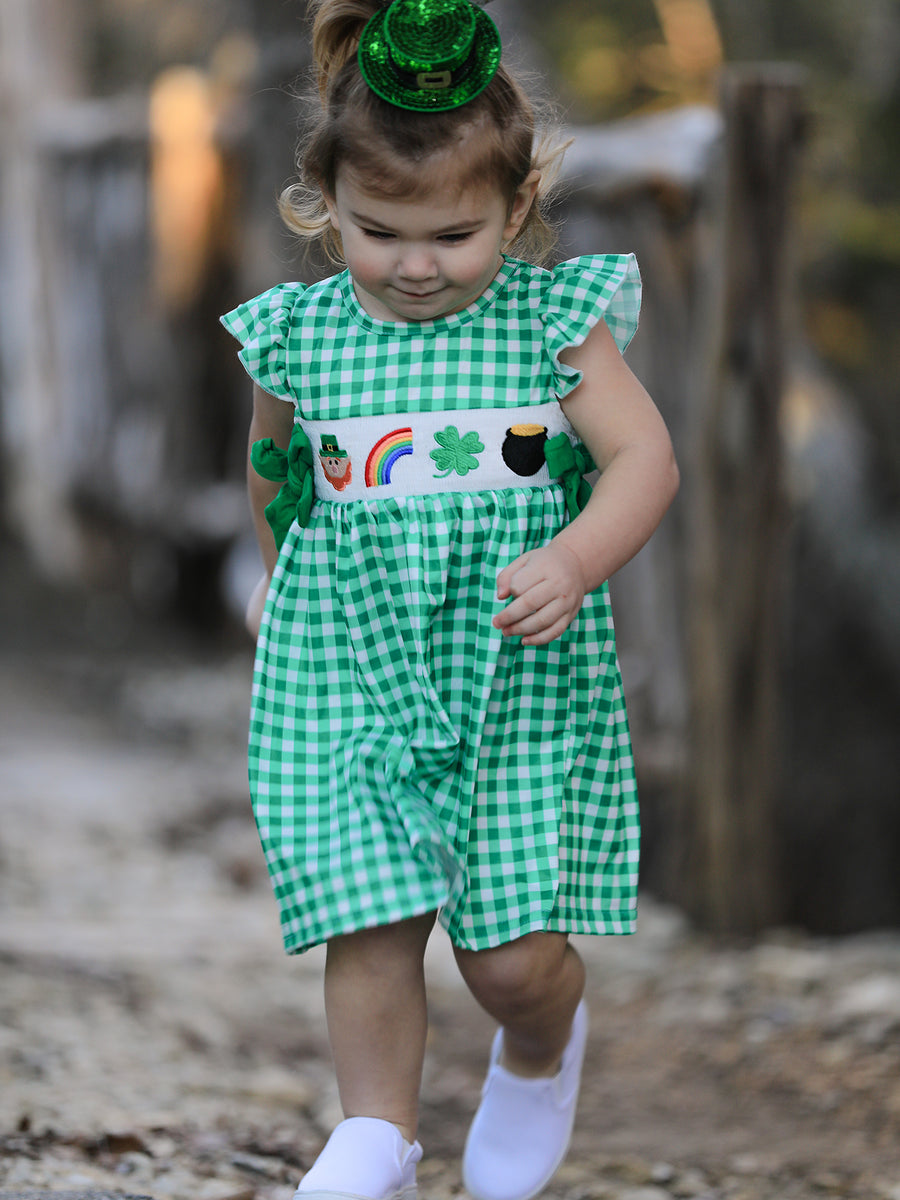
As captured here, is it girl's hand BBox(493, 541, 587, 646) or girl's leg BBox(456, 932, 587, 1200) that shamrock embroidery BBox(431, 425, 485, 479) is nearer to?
girl's hand BBox(493, 541, 587, 646)

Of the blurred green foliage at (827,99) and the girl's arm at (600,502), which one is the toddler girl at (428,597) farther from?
the blurred green foliage at (827,99)

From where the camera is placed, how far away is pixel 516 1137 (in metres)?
2.05

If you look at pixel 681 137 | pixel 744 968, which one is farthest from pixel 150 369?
pixel 744 968

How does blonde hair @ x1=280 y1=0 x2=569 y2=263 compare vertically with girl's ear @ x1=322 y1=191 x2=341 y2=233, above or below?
above

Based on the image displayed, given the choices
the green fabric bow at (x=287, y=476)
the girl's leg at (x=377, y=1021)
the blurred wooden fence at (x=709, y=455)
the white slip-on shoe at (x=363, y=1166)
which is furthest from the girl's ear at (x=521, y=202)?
the white slip-on shoe at (x=363, y=1166)

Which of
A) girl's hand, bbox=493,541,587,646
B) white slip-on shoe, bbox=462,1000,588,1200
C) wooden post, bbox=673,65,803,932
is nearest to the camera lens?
girl's hand, bbox=493,541,587,646

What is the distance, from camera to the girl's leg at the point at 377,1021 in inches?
69.2

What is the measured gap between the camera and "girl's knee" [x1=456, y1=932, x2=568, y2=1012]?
181cm

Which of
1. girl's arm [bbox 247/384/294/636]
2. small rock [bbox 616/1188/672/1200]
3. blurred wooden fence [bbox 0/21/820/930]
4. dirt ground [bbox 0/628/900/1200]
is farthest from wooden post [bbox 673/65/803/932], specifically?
girl's arm [bbox 247/384/294/636]

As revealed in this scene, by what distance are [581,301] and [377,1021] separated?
0.96 m

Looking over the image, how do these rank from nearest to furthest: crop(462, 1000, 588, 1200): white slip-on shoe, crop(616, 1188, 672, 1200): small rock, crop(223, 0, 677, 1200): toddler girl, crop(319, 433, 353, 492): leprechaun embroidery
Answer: crop(223, 0, 677, 1200): toddler girl < crop(319, 433, 353, 492): leprechaun embroidery < crop(462, 1000, 588, 1200): white slip-on shoe < crop(616, 1188, 672, 1200): small rock

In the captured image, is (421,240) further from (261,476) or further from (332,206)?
(261,476)

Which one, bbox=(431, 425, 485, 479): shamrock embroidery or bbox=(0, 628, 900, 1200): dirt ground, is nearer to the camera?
bbox=(431, 425, 485, 479): shamrock embroidery

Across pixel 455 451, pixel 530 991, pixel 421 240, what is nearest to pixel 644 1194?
pixel 530 991
